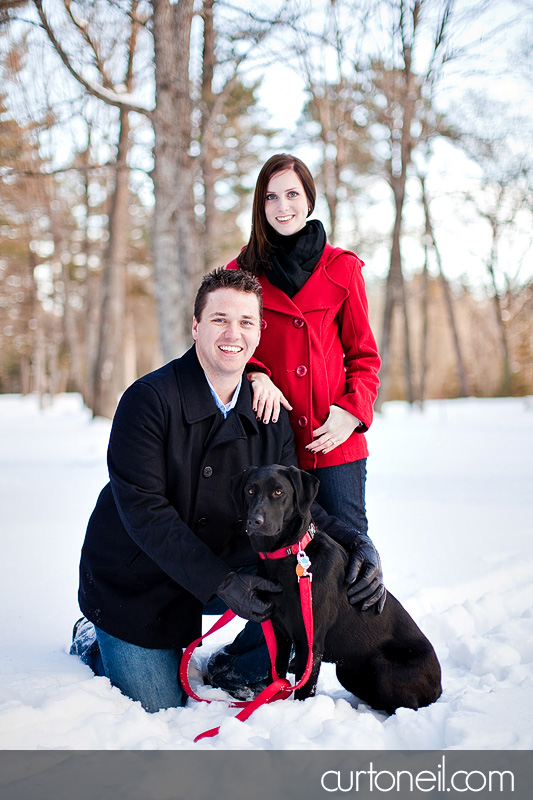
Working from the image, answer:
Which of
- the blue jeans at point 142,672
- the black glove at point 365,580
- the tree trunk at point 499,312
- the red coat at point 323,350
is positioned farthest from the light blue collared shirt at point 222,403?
the tree trunk at point 499,312

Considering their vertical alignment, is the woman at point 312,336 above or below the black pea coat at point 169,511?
above

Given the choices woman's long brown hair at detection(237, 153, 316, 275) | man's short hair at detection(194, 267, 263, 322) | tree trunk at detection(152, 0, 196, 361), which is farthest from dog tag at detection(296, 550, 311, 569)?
tree trunk at detection(152, 0, 196, 361)

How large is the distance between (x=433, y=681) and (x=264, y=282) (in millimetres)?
1735

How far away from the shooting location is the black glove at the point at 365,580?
2.27 meters

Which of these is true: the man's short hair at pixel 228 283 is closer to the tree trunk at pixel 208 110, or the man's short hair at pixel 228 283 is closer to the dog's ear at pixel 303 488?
the dog's ear at pixel 303 488

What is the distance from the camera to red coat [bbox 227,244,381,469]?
8.85ft

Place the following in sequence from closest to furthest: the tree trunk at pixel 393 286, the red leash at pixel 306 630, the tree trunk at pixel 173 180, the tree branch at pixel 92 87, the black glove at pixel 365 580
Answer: the red leash at pixel 306 630 → the black glove at pixel 365 580 → the tree branch at pixel 92 87 → the tree trunk at pixel 173 180 → the tree trunk at pixel 393 286

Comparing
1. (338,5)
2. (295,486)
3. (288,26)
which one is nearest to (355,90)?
(338,5)

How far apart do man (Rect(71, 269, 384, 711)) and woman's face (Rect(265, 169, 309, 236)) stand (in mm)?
384

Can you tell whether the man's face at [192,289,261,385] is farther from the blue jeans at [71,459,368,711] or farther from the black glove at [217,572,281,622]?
the black glove at [217,572,281,622]

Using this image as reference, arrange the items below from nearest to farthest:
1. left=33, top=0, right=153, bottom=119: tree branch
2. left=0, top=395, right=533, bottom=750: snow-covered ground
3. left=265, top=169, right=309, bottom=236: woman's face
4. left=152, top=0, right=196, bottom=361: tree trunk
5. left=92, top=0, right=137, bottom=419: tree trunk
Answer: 1. left=0, top=395, right=533, bottom=750: snow-covered ground
2. left=265, top=169, right=309, bottom=236: woman's face
3. left=33, top=0, right=153, bottom=119: tree branch
4. left=152, top=0, right=196, bottom=361: tree trunk
5. left=92, top=0, right=137, bottom=419: tree trunk

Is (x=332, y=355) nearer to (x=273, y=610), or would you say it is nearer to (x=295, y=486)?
(x=295, y=486)

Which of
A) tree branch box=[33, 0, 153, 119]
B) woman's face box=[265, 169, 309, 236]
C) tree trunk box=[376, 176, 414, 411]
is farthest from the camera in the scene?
tree trunk box=[376, 176, 414, 411]
